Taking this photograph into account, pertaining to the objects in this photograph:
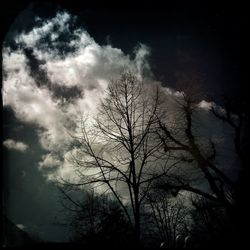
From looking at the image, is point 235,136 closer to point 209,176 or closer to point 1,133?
point 209,176

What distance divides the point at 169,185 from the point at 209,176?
1746 millimetres

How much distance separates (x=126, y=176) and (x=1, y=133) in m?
6.39

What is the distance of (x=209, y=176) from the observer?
11844mm

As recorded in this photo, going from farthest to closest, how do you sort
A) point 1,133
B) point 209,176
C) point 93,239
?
point 209,176 < point 93,239 < point 1,133

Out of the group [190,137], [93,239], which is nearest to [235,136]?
[190,137]

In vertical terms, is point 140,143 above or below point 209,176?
above

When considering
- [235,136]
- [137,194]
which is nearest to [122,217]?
[137,194]

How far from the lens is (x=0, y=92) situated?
5352mm

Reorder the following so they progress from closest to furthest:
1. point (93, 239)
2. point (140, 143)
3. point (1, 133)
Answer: point (1, 133) → point (93, 239) → point (140, 143)

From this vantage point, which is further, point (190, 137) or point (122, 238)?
point (190, 137)

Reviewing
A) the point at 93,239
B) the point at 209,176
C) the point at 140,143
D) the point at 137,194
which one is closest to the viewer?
the point at 93,239

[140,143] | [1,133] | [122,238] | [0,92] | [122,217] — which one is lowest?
[122,238]

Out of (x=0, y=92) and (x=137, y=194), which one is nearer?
(x=0, y=92)

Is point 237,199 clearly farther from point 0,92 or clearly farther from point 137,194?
point 0,92
